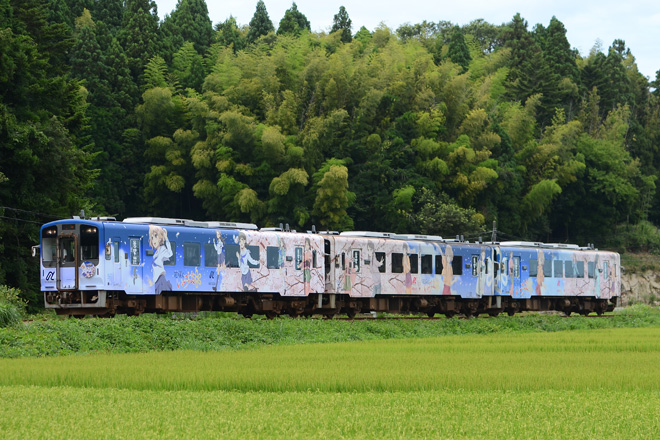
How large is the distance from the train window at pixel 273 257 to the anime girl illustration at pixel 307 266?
117cm

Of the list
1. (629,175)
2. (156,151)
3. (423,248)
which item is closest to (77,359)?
(423,248)

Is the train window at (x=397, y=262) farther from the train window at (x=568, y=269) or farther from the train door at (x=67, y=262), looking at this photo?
A: the train door at (x=67, y=262)

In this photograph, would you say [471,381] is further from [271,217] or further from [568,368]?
[271,217]

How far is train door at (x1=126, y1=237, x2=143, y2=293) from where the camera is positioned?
26469 millimetres

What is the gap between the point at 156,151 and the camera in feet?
194

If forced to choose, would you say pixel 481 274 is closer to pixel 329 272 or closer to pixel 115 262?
pixel 329 272

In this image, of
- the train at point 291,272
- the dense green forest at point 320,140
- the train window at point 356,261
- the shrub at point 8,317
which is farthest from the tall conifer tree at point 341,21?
the shrub at point 8,317

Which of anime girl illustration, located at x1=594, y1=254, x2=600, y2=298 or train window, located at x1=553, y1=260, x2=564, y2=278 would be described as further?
anime girl illustration, located at x1=594, y1=254, x2=600, y2=298

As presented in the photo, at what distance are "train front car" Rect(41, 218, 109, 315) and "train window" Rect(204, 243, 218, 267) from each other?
3265 millimetres

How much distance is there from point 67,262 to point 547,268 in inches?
801

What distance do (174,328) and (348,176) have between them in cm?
3767

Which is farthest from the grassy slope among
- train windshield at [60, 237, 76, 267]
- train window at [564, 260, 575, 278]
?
train window at [564, 260, 575, 278]

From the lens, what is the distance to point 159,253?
27172 millimetres

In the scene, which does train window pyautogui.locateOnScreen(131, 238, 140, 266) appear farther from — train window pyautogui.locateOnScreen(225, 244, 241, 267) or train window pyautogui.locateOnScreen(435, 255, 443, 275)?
train window pyautogui.locateOnScreen(435, 255, 443, 275)
